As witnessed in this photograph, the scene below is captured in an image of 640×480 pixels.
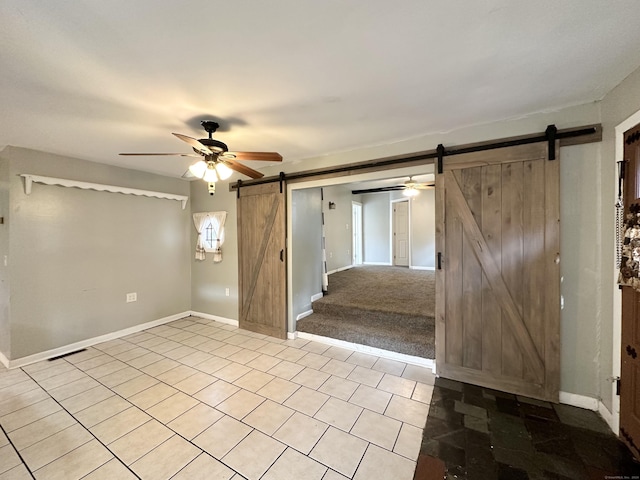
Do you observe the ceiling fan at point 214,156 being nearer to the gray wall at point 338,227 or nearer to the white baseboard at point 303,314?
the white baseboard at point 303,314

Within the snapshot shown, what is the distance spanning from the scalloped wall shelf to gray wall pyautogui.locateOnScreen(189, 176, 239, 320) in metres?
0.39

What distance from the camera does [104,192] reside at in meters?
3.57

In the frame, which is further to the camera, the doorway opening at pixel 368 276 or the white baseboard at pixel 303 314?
the white baseboard at pixel 303 314

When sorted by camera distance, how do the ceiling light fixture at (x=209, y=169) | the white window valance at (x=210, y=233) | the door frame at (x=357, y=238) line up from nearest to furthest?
the ceiling light fixture at (x=209, y=169)
the white window valance at (x=210, y=233)
the door frame at (x=357, y=238)

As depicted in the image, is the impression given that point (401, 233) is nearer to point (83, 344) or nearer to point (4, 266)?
point (83, 344)

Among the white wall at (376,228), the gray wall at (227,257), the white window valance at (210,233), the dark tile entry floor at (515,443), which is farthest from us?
the white wall at (376,228)

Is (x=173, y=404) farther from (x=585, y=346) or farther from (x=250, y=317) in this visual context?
(x=585, y=346)

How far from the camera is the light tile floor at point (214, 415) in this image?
162 cm

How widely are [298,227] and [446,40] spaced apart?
274cm

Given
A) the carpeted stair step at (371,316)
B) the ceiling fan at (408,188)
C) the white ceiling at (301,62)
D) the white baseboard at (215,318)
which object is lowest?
the white baseboard at (215,318)

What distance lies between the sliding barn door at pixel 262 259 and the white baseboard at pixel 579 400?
292 centimetres

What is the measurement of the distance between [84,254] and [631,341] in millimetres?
5476

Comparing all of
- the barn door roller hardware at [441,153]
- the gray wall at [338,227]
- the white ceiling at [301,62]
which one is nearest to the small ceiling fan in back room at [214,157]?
the white ceiling at [301,62]

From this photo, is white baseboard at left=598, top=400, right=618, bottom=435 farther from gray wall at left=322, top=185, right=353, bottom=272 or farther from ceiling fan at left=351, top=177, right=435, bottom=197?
ceiling fan at left=351, top=177, right=435, bottom=197
